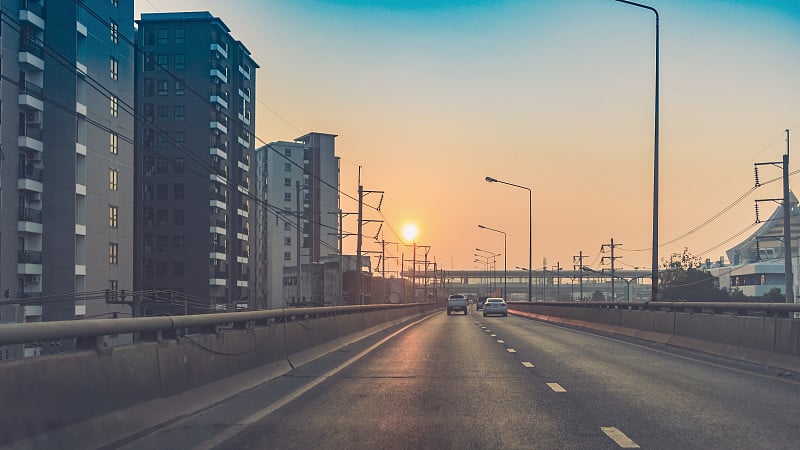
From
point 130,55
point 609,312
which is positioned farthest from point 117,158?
point 609,312

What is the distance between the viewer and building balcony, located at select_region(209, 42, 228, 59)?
88250 millimetres

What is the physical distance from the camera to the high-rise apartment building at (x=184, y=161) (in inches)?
3356

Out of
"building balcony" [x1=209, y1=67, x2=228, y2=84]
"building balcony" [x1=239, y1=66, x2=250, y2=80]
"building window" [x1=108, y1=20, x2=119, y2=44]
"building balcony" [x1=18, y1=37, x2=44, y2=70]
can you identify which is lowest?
"building balcony" [x1=18, y1=37, x2=44, y2=70]

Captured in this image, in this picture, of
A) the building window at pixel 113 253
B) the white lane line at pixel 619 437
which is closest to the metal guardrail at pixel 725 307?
the white lane line at pixel 619 437

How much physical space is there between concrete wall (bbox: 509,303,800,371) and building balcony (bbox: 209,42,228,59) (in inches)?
2524

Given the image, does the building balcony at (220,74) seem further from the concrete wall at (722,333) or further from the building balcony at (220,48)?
the concrete wall at (722,333)

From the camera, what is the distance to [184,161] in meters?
87.8

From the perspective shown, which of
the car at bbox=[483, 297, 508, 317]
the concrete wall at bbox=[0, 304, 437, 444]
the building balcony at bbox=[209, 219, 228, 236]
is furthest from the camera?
the building balcony at bbox=[209, 219, 228, 236]

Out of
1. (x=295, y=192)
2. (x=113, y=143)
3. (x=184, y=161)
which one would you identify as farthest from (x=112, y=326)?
(x=295, y=192)

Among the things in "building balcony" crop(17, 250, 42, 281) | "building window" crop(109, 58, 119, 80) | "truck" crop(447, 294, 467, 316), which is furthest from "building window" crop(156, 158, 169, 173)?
"building balcony" crop(17, 250, 42, 281)

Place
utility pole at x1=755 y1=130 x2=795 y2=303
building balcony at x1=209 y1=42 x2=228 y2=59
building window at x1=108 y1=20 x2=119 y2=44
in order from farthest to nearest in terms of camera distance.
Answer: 1. building balcony at x1=209 y1=42 x2=228 y2=59
2. building window at x1=108 y1=20 x2=119 y2=44
3. utility pole at x1=755 y1=130 x2=795 y2=303

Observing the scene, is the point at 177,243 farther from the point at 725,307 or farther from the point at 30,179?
the point at 725,307

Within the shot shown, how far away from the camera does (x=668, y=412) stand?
1034 cm

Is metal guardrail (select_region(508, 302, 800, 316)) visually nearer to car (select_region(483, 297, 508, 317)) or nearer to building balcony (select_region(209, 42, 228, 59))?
car (select_region(483, 297, 508, 317))
